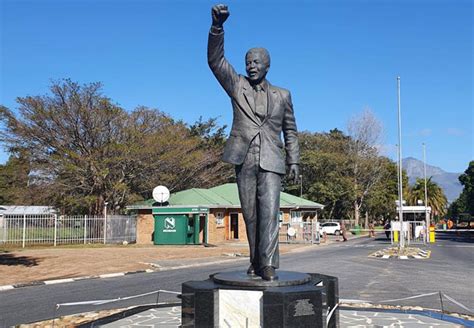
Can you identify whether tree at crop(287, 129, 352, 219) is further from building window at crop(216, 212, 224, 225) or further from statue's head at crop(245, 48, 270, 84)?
statue's head at crop(245, 48, 270, 84)

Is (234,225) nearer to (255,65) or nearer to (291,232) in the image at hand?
(291,232)

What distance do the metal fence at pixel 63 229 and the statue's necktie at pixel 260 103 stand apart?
74.2 ft

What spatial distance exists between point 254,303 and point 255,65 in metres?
2.97

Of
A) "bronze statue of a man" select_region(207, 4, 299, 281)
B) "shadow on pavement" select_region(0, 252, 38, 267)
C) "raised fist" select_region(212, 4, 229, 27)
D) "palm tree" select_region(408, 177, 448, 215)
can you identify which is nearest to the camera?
"raised fist" select_region(212, 4, 229, 27)

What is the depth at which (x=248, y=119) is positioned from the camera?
6.38 m

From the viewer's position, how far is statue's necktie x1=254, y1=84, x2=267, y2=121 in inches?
252

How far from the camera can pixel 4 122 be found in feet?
95.5

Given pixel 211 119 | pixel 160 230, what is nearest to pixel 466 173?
pixel 211 119

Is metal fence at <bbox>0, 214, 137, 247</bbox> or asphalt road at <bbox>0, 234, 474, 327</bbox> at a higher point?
metal fence at <bbox>0, 214, 137, 247</bbox>

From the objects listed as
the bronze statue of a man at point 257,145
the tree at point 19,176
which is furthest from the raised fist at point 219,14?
the tree at point 19,176

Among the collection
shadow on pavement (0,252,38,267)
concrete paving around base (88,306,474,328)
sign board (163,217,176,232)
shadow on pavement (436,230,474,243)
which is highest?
sign board (163,217,176,232)

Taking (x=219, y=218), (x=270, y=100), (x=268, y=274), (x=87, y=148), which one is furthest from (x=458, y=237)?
(x=268, y=274)

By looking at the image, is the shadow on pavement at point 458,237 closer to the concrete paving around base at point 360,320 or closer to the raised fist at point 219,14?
the concrete paving around base at point 360,320

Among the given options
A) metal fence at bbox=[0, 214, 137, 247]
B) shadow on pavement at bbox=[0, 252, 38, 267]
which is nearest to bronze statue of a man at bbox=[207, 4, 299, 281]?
shadow on pavement at bbox=[0, 252, 38, 267]
